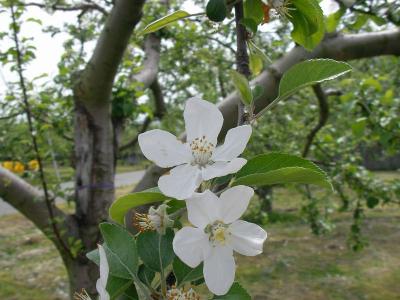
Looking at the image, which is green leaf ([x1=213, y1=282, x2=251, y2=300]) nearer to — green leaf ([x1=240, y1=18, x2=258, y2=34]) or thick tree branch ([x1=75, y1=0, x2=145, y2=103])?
green leaf ([x1=240, y1=18, x2=258, y2=34])

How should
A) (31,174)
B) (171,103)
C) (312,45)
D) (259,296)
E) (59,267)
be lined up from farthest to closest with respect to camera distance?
(171,103), (59,267), (259,296), (31,174), (312,45)

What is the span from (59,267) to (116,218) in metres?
5.95

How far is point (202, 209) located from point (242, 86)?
0.20 meters

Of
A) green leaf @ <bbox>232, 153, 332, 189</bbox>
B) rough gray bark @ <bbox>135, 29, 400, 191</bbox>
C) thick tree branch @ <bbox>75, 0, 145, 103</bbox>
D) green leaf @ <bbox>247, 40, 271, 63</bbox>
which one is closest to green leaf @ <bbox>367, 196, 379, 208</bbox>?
rough gray bark @ <bbox>135, 29, 400, 191</bbox>

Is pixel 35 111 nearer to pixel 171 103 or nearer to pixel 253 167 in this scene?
pixel 253 167

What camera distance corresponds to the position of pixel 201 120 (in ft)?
2.19

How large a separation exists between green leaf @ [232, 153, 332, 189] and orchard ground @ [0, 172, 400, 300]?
456 centimetres

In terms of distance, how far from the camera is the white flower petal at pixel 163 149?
24.8 inches

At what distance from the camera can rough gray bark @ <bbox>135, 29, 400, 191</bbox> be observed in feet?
5.86

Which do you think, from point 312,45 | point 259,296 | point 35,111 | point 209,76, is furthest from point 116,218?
point 209,76

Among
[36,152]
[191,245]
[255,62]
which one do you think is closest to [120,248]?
[191,245]

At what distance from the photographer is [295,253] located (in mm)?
6551

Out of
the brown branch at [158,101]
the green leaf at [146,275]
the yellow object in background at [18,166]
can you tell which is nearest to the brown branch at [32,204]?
the yellow object in background at [18,166]

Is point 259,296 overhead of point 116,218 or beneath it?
beneath
